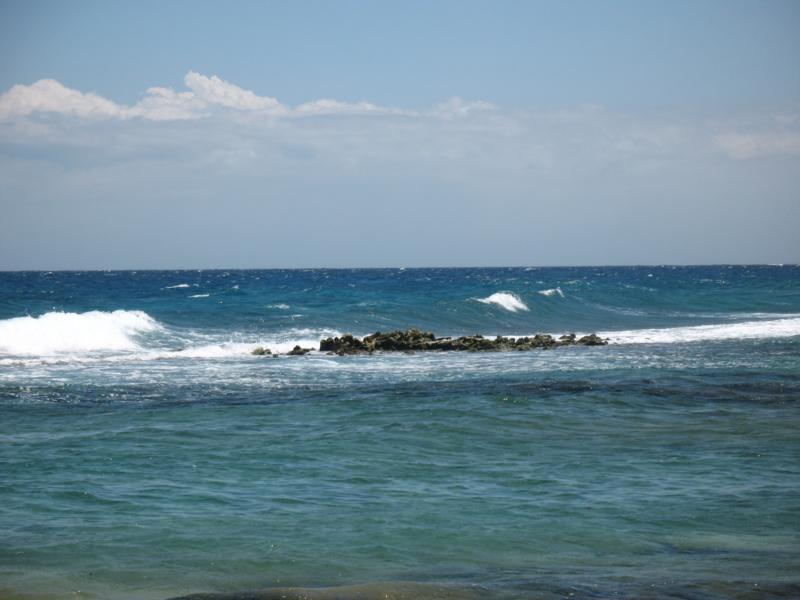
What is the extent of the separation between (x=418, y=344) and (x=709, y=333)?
13.1 meters

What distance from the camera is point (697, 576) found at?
25.1ft

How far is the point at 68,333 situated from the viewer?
3275 cm

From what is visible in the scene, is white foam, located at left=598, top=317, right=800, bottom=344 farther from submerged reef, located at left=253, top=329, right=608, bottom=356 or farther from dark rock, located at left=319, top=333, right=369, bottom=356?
dark rock, located at left=319, top=333, right=369, bottom=356

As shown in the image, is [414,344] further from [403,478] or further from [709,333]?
[403,478]

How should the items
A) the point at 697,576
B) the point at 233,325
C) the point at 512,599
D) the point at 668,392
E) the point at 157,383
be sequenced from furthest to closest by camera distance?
the point at 233,325, the point at 157,383, the point at 668,392, the point at 697,576, the point at 512,599

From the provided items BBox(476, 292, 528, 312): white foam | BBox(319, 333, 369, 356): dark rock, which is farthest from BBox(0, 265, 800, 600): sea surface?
BBox(476, 292, 528, 312): white foam

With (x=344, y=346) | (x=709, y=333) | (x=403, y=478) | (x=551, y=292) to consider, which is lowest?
(x=403, y=478)

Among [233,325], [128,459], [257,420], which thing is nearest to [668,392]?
[257,420]

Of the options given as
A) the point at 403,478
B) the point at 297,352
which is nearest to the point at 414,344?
the point at 297,352

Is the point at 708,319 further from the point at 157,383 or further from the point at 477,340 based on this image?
the point at 157,383

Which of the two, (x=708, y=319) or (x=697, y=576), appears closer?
(x=697, y=576)

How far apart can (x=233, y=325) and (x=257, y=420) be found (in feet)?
84.1

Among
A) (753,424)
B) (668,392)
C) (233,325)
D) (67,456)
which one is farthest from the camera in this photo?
(233,325)

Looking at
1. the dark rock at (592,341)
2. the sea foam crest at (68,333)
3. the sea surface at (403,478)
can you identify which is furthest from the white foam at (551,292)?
the sea surface at (403,478)
